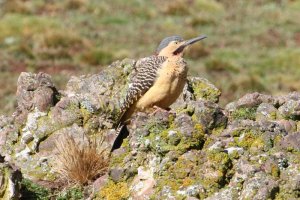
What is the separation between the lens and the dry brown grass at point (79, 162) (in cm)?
867

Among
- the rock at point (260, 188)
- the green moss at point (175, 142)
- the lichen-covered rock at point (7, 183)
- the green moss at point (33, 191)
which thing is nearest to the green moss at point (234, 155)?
the green moss at point (175, 142)

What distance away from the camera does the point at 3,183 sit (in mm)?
7926

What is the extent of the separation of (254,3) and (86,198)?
3171cm

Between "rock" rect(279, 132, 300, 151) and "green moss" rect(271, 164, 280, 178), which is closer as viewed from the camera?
"green moss" rect(271, 164, 280, 178)

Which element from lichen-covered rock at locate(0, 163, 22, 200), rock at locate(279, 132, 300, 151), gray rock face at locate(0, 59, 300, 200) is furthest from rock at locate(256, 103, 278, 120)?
lichen-covered rock at locate(0, 163, 22, 200)

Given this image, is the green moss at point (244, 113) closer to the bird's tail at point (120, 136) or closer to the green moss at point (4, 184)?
the bird's tail at point (120, 136)

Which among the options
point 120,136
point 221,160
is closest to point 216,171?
point 221,160

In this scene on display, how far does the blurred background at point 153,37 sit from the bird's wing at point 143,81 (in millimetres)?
9160

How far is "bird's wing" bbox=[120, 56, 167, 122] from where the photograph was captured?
966cm

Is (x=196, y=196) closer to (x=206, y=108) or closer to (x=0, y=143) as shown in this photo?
(x=206, y=108)

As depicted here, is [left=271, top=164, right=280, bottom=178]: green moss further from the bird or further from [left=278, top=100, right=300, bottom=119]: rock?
the bird

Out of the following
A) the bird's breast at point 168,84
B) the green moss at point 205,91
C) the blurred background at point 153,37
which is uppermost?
the bird's breast at point 168,84

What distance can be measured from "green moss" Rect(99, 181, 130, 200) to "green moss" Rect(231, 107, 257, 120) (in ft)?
6.12

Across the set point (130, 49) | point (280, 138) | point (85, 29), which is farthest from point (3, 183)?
point (85, 29)
